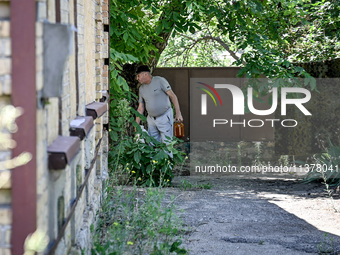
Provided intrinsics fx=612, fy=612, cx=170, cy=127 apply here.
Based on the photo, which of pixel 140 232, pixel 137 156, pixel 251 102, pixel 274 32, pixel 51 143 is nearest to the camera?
pixel 51 143

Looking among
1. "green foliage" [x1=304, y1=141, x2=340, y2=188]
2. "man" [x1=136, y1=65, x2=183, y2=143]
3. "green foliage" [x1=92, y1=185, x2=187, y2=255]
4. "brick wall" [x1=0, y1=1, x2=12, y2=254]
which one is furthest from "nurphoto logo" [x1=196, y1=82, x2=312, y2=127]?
"brick wall" [x1=0, y1=1, x2=12, y2=254]

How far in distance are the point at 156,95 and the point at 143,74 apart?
0.42 meters

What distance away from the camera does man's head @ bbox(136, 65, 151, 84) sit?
964 cm

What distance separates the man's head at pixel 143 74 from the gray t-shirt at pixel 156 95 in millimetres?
118

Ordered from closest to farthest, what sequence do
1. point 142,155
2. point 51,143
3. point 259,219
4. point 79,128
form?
point 51,143
point 79,128
point 259,219
point 142,155

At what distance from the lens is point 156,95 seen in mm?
9859

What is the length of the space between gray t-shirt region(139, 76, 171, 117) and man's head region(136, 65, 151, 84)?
118mm

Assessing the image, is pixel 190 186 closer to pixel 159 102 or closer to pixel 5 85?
pixel 159 102

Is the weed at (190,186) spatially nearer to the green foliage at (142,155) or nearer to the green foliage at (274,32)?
the green foliage at (142,155)

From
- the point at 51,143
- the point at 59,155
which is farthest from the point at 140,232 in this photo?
the point at 59,155

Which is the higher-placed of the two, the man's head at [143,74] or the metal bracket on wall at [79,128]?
the man's head at [143,74]

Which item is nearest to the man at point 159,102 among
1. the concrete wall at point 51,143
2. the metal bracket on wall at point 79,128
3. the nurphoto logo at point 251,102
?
the nurphoto logo at point 251,102

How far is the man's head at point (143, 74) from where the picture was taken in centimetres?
964

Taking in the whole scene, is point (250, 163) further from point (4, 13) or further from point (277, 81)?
point (4, 13)
